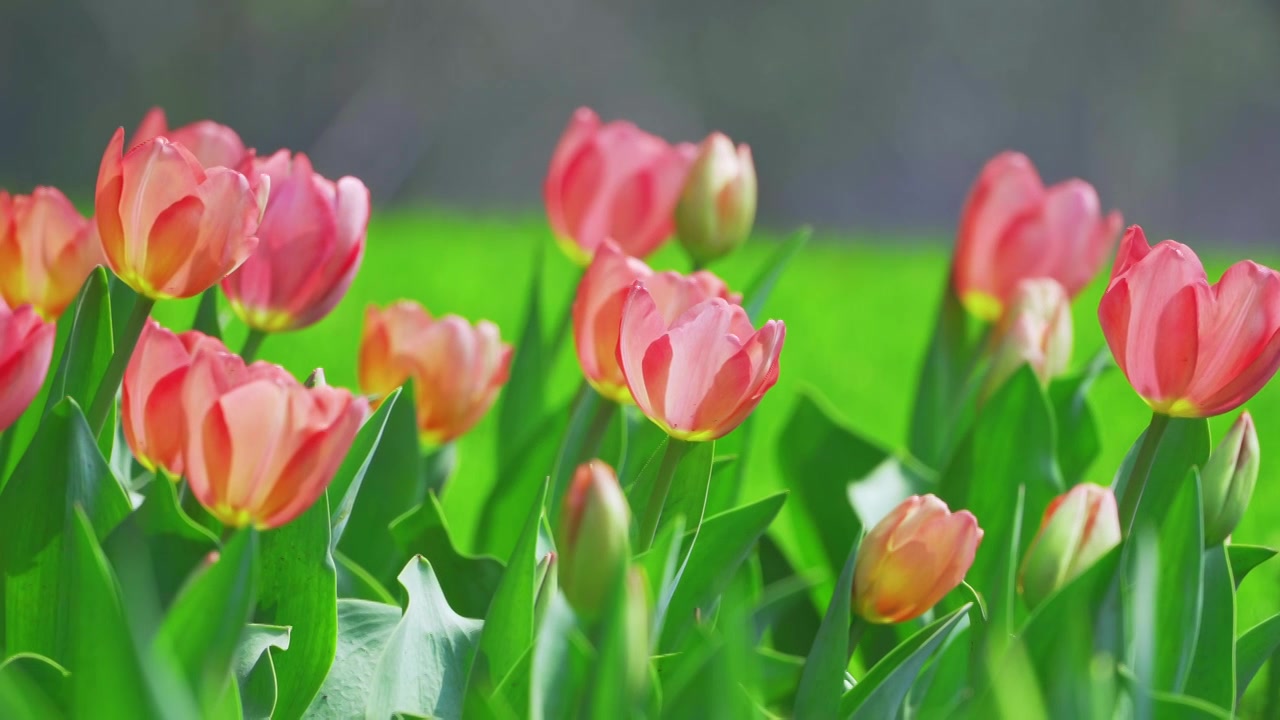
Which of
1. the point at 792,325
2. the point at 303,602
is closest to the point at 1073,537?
the point at 303,602

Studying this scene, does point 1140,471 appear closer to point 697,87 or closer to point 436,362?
point 436,362

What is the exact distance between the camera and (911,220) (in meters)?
6.27

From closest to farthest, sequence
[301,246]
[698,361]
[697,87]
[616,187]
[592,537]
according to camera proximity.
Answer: [592,537]
[698,361]
[301,246]
[616,187]
[697,87]

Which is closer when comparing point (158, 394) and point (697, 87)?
point (158, 394)

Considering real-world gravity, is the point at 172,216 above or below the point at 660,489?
above

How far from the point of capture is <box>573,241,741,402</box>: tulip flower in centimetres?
80

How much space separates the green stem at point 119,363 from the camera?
2.40ft

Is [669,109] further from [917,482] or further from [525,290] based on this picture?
[917,482]

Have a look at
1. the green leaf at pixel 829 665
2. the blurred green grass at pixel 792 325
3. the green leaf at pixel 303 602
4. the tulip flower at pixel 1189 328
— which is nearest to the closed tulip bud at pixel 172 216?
the green leaf at pixel 303 602

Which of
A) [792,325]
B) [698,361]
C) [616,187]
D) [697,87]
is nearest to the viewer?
[698,361]

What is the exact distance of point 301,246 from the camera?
2.69 ft

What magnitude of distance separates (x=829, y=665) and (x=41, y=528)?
0.40 metres

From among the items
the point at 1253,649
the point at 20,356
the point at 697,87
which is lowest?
the point at 1253,649

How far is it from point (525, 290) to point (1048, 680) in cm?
248
